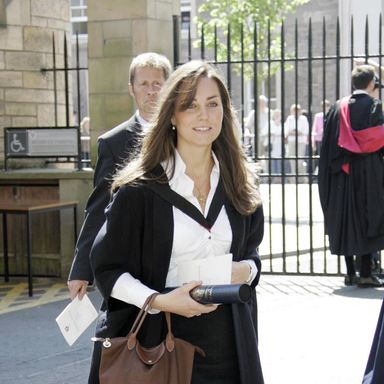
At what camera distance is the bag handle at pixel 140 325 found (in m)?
3.19

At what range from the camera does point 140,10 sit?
9.15m

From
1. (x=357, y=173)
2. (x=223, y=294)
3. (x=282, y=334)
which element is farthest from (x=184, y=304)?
(x=357, y=173)

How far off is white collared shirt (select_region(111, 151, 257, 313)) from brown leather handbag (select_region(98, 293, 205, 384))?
0.12 metres

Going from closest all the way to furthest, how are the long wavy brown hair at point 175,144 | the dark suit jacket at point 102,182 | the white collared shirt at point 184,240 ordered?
the white collared shirt at point 184,240 < the long wavy brown hair at point 175,144 < the dark suit jacket at point 102,182

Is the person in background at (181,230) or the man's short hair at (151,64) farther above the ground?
the man's short hair at (151,64)

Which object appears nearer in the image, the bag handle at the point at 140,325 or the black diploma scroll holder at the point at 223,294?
the black diploma scroll holder at the point at 223,294

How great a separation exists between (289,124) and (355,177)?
1468 centimetres

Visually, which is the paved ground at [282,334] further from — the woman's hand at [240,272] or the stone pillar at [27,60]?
the woman's hand at [240,272]

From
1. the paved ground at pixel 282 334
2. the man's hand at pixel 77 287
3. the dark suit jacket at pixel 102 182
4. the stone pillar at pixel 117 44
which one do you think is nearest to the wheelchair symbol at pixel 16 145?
Answer: the stone pillar at pixel 117 44

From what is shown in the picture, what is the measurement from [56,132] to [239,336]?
6589 mm

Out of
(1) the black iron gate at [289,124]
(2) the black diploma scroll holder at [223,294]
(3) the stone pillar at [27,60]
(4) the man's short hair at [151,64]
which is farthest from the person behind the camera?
(3) the stone pillar at [27,60]

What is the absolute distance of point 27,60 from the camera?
10.2 metres

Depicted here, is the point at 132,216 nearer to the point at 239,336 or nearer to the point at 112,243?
the point at 112,243

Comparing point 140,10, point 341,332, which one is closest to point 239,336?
point 341,332
